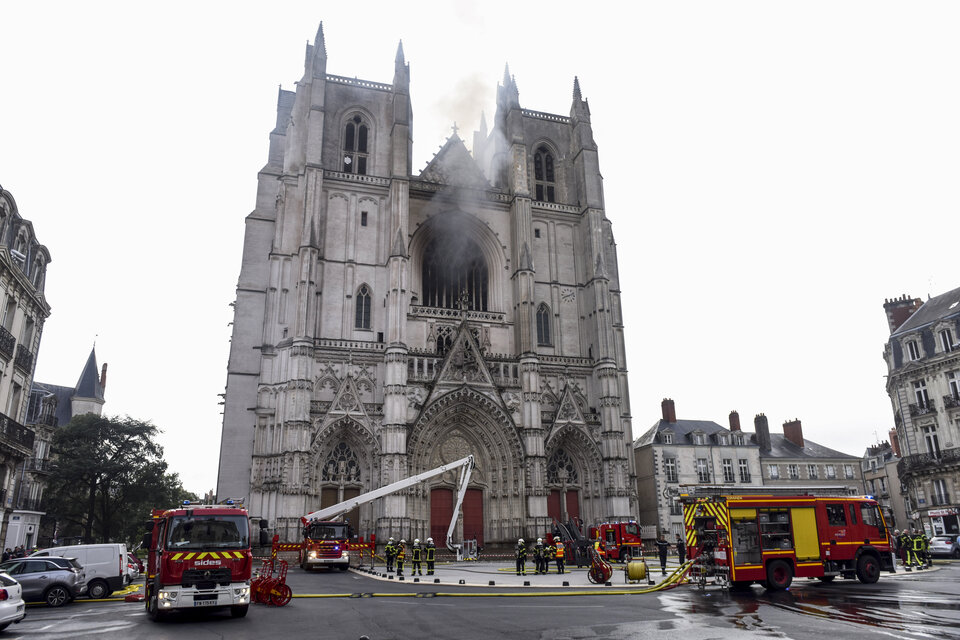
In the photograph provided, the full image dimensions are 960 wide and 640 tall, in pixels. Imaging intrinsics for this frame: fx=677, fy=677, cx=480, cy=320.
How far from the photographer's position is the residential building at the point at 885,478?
54.8m

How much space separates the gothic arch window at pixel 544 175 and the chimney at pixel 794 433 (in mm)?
27184

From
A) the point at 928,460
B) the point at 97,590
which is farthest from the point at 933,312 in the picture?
the point at 97,590

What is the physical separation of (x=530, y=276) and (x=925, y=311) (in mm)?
23954

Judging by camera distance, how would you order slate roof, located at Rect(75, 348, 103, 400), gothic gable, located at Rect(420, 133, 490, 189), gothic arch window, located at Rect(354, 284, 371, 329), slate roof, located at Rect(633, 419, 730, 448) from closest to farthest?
gothic arch window, located at Rect(354, 284, 371, 329) → gothic gable, located at Rect(420, 133, 490, 189) → slate roof, located at Rect(633, 419, 730, 448) → slate roof, located at Rect(75, 348, 103, 400)

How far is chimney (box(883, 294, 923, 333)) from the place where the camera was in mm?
42438

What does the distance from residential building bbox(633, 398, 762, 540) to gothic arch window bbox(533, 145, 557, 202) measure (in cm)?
1884

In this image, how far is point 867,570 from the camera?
1842cm

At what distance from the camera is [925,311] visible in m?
40.4

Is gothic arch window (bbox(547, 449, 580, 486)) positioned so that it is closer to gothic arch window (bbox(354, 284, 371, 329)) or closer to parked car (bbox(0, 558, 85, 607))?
gothic arch window (bbox(354, 284, 371, 329))

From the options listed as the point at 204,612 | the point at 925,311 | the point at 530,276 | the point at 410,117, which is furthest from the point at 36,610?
the point at 925,311

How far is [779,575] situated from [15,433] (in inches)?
1004

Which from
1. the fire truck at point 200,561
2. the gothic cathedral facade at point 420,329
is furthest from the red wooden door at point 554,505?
the fire truck at point 200,561

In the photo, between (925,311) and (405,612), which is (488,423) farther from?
(925,311)

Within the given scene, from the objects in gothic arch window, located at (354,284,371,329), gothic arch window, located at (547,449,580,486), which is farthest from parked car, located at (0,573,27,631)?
gothic arch window, located at (547,449,580,486)
